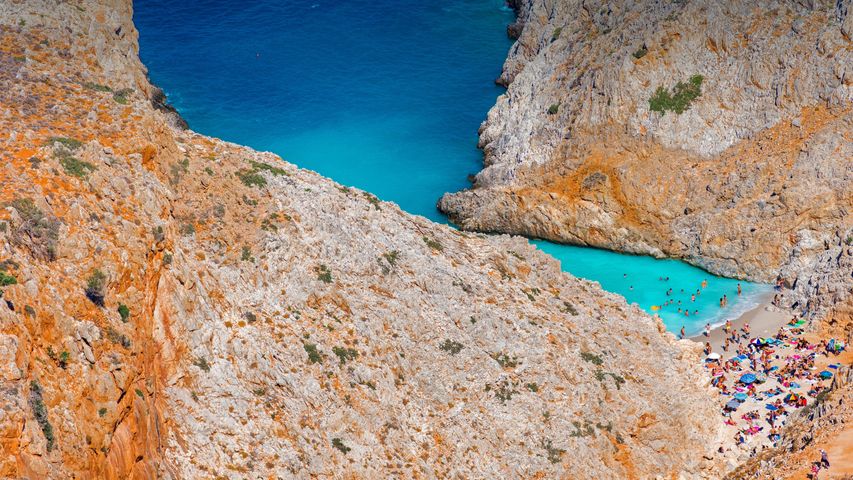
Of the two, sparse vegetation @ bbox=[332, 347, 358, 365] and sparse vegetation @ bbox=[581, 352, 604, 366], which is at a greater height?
sparse vegetation @ bbox=[581, 352, 604, 366]

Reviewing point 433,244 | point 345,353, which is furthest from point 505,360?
point 345,353

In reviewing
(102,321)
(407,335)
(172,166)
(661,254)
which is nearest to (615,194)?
(661,254)

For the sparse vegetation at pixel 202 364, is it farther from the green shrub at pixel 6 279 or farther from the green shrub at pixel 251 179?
the green shrub at pixel 251 179

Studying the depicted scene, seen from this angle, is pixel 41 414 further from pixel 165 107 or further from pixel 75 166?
pixel 165 107

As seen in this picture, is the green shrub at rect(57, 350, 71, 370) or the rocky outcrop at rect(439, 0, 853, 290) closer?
the green shrub at rect(57, 350, 71, 370)

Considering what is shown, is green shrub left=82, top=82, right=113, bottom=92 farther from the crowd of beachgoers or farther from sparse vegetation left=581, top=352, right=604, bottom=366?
the crowd of beachgoers

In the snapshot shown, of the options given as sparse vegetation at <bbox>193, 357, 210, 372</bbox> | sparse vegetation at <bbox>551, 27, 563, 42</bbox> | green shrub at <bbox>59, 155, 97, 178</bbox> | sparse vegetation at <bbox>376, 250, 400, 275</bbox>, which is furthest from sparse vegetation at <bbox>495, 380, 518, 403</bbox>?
sparse vegetation at <bbox>551, 27, 563, 42</bbox>
